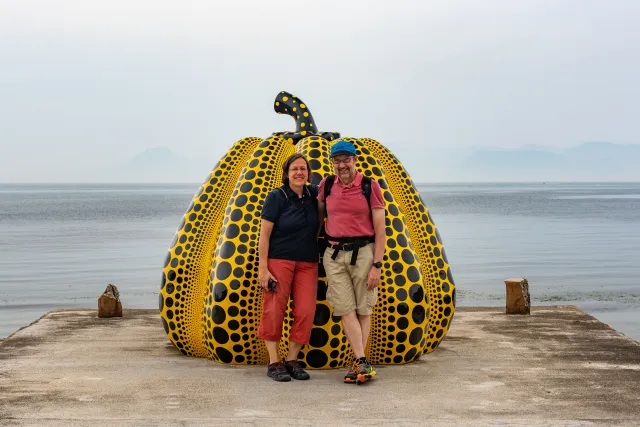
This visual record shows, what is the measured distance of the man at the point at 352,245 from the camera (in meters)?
6.16

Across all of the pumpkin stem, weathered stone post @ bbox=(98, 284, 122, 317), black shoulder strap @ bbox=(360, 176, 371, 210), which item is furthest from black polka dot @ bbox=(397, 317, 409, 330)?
weathered stone post @ bbox=(98, 284, 122, 317)

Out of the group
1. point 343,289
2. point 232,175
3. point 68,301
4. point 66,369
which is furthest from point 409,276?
point 68,301

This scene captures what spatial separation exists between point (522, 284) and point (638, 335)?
2099 millimetres

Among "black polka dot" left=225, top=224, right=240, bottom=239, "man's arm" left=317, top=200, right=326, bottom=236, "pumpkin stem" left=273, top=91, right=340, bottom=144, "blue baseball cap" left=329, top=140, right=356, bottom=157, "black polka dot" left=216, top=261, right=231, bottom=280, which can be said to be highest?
"pumpkin stem" left=273, top=91, right=340, bottom=144

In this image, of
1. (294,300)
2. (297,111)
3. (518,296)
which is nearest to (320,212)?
(294,300)

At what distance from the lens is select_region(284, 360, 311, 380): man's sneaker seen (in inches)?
251

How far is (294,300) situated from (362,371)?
736mm

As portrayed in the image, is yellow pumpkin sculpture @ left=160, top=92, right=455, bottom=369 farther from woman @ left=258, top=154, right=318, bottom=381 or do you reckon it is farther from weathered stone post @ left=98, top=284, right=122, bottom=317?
weathered stone post @ left=98, top=284, right=122, bottom=317

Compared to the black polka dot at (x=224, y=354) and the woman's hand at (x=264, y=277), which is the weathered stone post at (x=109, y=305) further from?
the woman's hand at (x=264, y=277)

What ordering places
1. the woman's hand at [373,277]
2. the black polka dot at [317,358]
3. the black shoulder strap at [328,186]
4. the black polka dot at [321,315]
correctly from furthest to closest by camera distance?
the black polka dot at [317,358] < the black polka dot at [321,315] < the black shoulder strap at [328,186] < the woman's hand at [373,277]

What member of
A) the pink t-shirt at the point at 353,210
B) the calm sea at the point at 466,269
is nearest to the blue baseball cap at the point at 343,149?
the pink t-shirt at the point at 353,210

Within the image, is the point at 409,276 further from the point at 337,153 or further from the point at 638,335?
the point at 638,335

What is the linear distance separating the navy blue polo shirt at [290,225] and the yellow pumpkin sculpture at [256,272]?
1.12ft

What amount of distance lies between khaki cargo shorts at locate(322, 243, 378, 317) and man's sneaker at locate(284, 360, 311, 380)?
516 mm
